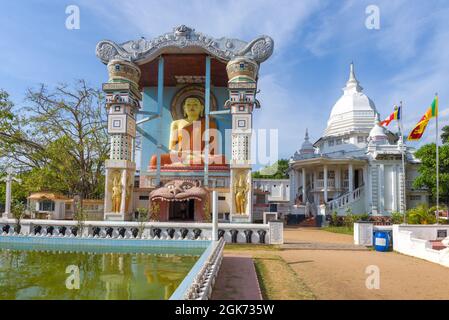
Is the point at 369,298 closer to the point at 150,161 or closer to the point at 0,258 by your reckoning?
the point at 0,258

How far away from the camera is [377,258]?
40.6ft

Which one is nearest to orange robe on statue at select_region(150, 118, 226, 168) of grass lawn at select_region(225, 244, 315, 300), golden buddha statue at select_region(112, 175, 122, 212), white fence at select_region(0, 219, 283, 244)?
golden buddha statue at select_region(112, 175, 122, 212)

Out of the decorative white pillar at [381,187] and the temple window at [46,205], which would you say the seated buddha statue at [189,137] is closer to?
the temple window at [46,205]

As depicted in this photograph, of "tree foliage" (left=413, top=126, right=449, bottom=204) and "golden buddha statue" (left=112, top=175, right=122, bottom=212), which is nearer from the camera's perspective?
"golden buddha statue" (left=112, top=175, right=122, bottom=212)

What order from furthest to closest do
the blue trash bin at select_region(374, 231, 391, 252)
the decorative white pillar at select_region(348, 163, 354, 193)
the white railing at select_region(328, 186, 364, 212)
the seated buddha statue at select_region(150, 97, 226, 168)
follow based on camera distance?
the decorative white pillar at select_region(348, 163, 354, 193) < the white railing at select_region(328, 186, 364, 212) < the seated buddha statue at select_region(150, 97, 226, 168) < the blue trash bin at select_region(374, 231, 391, 252)

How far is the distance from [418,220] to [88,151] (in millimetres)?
19865

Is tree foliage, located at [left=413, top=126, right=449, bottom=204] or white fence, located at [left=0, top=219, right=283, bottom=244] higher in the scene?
tree foliage, located at [left=413, top=126, right=449, bottom=204]

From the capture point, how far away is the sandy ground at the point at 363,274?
748 cm

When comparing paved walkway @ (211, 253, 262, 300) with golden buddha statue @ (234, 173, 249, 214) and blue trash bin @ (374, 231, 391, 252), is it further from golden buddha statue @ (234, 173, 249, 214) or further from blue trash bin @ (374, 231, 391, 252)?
golden buddha statue @ (234, 173, 249, 214)

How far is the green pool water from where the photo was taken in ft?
23.9

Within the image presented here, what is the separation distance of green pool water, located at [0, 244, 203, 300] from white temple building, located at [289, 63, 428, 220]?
18642 millimetres

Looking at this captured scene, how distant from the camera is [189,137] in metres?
28.0

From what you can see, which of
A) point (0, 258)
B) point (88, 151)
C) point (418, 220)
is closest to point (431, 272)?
point (418, 220)

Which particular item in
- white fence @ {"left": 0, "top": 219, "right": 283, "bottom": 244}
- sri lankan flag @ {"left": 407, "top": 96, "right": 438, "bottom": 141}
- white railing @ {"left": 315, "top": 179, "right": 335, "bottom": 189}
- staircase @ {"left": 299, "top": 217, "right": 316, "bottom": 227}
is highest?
sri lankan flag @ {"left": 407, "top": 96, "right": 438, "bottom": 141}
